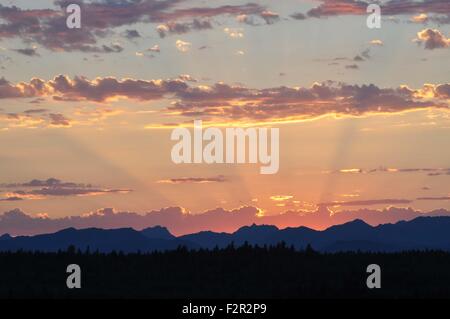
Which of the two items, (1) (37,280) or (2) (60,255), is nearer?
(1) (37,280)

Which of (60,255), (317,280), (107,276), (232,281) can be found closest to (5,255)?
(60,255)

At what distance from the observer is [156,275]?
176125 mm

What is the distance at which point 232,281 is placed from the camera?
16838 cm

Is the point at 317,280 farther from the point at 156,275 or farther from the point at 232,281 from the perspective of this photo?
the point at 156,275

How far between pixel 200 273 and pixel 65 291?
41452 mm
